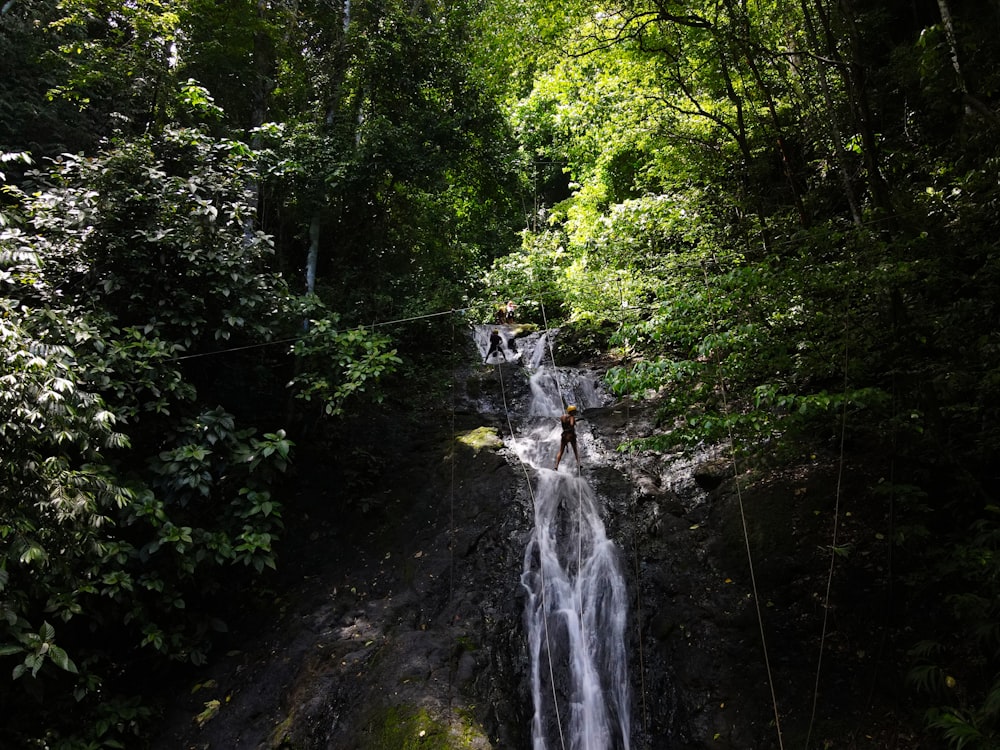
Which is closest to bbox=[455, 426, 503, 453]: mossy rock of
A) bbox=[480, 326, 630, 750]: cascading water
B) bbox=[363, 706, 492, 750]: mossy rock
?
bbox=[480, 326, 630, 750]: cascading water

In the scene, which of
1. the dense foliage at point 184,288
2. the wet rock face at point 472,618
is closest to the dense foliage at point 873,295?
the wet rock face at point 472,618

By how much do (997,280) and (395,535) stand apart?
773 cm

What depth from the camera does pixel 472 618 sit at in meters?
6.58

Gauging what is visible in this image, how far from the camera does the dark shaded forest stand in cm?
465

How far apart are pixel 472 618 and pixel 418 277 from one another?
700 cm

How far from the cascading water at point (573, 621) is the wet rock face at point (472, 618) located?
0.50ft

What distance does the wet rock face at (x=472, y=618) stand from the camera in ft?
17.7

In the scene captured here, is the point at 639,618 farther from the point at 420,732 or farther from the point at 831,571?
the point at 420,732

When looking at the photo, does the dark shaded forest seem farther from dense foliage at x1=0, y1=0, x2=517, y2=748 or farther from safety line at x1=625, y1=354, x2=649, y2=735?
safety line at x1=625, y1=354, x2=649, y2=735

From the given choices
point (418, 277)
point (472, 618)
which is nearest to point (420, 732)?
point (472, 618)

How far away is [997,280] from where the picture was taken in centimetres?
440

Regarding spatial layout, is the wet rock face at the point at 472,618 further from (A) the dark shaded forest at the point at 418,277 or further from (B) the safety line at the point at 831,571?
(A) the dark shaded forest at the point at 418,277

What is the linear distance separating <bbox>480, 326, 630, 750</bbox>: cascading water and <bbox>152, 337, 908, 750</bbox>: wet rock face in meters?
0.15

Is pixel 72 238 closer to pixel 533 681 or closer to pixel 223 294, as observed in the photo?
pixel 223 294
